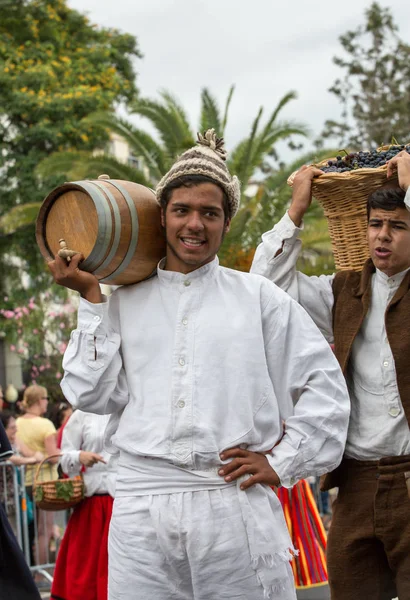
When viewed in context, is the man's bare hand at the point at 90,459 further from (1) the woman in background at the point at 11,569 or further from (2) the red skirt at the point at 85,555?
(1) the woman in background at the point at 11,569

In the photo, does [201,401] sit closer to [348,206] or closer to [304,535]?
[348,206]

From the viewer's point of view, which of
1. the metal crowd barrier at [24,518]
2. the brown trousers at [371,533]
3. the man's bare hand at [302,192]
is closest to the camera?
the brown trousers at [371,533]

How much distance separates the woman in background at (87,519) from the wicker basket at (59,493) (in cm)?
9

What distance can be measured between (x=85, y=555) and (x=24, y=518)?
2.33 m

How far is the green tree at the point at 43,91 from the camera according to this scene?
24953mm

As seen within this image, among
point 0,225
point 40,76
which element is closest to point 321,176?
point 0,225

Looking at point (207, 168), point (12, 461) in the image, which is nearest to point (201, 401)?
point (207, 168)

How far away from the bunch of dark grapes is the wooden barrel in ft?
3.62

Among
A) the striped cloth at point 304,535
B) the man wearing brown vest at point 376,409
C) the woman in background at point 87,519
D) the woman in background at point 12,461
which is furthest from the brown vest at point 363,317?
the woman in background at point 12,461

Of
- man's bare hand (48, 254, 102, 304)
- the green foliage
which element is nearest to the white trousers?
man's bare hand (48, 254, 102, 304)

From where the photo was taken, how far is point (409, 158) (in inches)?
164

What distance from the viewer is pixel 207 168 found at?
3.56 m

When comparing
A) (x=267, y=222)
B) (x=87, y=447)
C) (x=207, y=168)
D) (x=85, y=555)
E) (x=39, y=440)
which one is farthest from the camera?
(x=267, y=222)

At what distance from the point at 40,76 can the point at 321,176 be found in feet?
71.4
